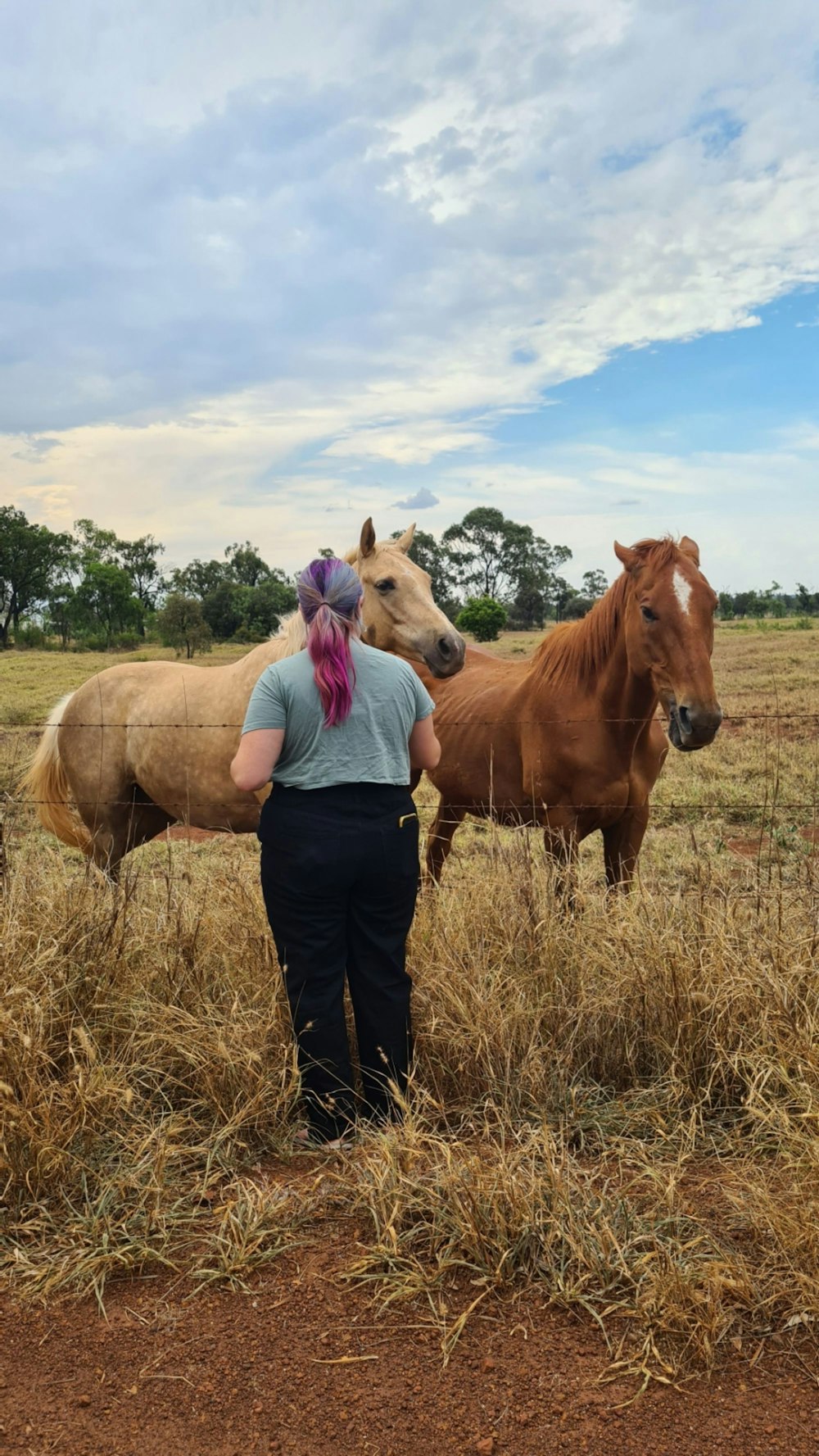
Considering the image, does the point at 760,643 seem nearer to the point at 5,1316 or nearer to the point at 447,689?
the point at 447,689

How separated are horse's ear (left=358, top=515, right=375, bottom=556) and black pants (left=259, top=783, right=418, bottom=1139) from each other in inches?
82.2

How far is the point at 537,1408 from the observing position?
7.11ft

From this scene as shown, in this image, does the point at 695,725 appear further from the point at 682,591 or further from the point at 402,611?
the point at 402,611

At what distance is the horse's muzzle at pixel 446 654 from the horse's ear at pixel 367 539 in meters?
0.70

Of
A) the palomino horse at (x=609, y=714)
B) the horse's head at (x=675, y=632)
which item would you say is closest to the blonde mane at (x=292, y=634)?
the palomino horse at (x=609, y=714)

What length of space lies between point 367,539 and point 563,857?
202 centimetres

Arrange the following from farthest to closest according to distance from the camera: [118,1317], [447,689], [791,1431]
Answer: [447,689] < [118,1317] < [791,1431]

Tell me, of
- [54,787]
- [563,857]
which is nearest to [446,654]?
[563,857]

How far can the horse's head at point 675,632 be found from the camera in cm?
429

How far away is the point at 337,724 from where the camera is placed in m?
3.16

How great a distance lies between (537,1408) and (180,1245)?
1.10 metres

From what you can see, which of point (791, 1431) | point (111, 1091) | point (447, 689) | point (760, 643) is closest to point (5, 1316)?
point (111, 1091)

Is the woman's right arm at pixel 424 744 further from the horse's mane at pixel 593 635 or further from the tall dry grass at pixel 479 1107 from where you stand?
the horse's mane at pixel 593 635

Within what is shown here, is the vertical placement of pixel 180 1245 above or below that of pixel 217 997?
below
